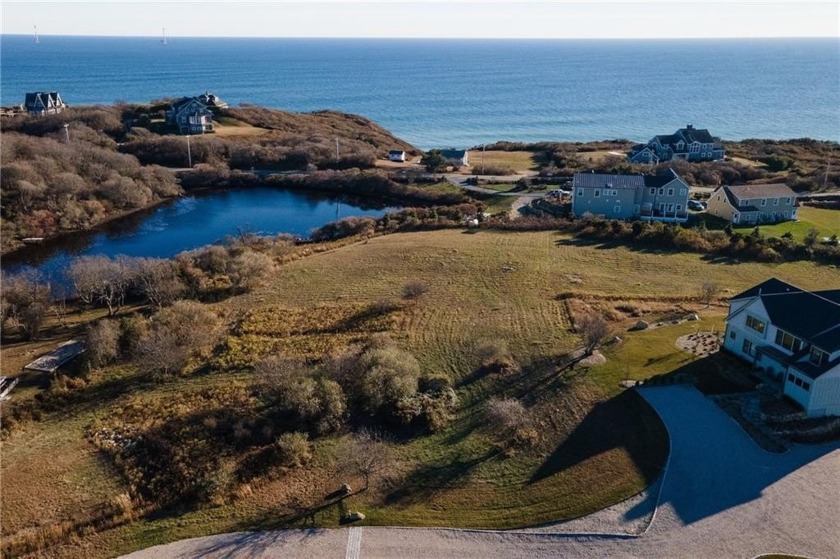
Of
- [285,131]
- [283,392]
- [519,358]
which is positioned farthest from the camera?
[285,131]

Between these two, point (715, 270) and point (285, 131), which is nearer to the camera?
point (715, 270)

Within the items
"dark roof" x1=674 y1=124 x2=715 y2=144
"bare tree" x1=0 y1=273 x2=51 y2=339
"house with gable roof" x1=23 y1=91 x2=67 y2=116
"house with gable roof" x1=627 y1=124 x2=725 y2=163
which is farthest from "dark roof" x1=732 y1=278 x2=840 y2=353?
"house with gable roof" x1=23 y1=91 x2=67 y2=116

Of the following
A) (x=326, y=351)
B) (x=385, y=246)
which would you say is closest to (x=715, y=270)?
(x=385, y=246)

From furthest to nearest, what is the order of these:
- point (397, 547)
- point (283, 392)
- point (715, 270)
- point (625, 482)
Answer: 1. point (715, 270)
2. point (283, 392)
3. point (625, 482)
4. point (397, 547)

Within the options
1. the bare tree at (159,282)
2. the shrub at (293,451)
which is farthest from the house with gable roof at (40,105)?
the shrub at (293,451)

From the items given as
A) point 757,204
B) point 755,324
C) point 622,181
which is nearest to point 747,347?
point 755,324

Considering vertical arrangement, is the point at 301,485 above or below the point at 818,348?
below

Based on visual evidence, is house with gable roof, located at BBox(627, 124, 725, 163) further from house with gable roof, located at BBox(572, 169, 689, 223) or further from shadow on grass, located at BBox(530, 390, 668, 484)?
shadow on grass, located at BBox(530, 390, 668, 484)

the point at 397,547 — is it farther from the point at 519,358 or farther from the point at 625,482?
the point at 519,358

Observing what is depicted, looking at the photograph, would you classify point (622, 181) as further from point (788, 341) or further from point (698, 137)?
point (698, 137)
